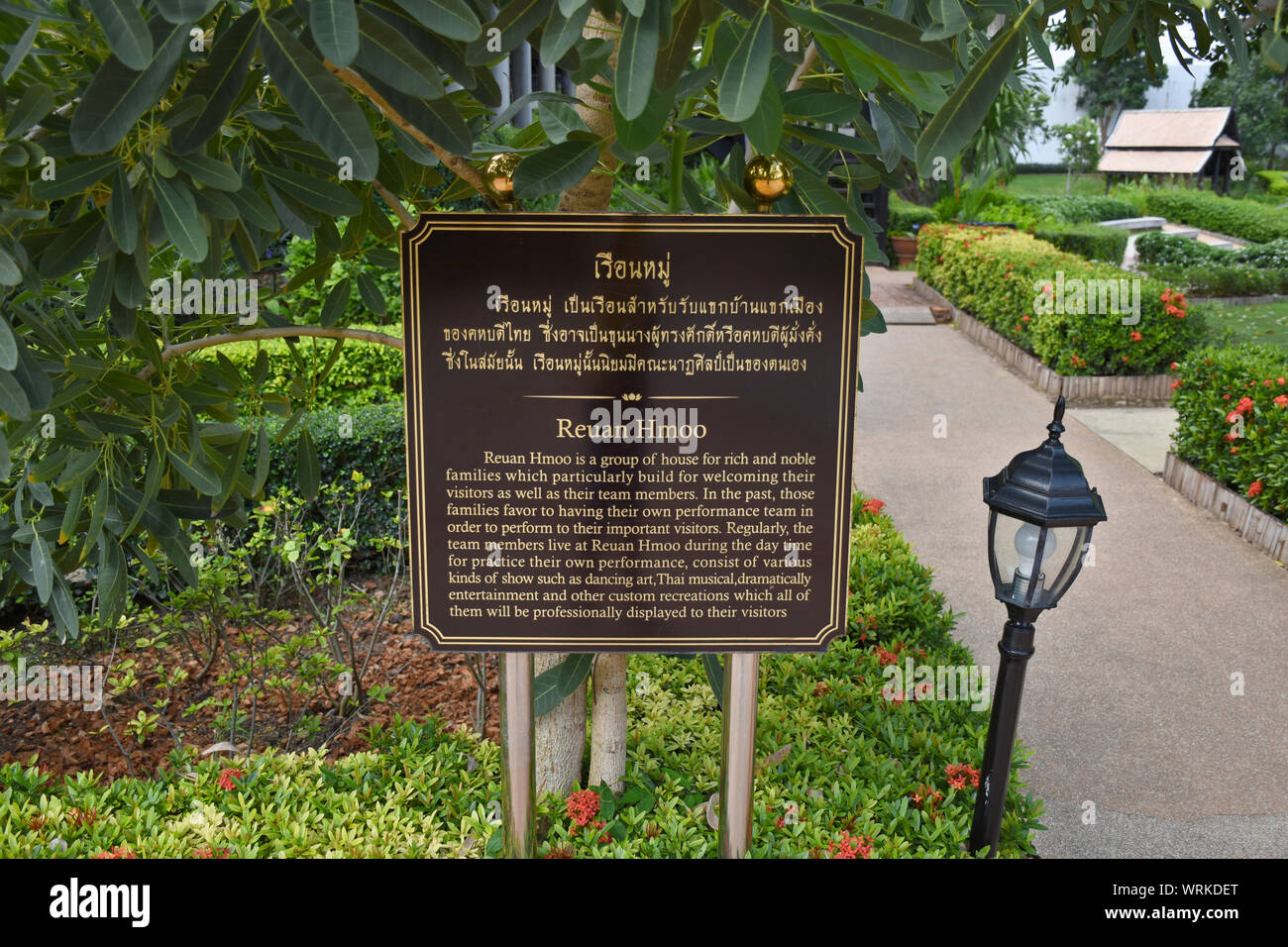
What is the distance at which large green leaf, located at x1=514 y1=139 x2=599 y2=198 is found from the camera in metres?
2.19

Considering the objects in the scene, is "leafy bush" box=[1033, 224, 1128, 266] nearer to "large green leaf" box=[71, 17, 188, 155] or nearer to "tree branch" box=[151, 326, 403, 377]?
"tree branch" box=[151, 326, 403, 377]

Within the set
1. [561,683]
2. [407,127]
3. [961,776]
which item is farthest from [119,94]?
[961,776]

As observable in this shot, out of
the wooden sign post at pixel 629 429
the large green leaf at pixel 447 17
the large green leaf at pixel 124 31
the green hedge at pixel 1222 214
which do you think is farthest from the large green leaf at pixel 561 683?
the green hedge at pixel 1222 214

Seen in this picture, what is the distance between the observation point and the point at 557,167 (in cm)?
221

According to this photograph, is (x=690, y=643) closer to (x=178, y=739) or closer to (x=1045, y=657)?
(x=178, y=739)

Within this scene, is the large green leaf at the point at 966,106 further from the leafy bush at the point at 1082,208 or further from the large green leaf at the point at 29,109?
the leafy bush at the point at 1082,208

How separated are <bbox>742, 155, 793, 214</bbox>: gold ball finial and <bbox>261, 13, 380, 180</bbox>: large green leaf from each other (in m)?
1.06

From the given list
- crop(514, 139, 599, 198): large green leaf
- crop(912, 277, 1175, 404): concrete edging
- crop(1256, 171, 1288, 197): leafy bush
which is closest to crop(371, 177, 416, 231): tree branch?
crop(514, 139, 599, 198): large green leaf

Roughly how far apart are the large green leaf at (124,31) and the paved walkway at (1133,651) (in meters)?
4.07

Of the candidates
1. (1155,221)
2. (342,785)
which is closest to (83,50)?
(342,785)

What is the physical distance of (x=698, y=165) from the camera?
51.8 feet

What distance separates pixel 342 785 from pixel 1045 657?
13.0 ft

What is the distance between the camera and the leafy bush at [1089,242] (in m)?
16.9
